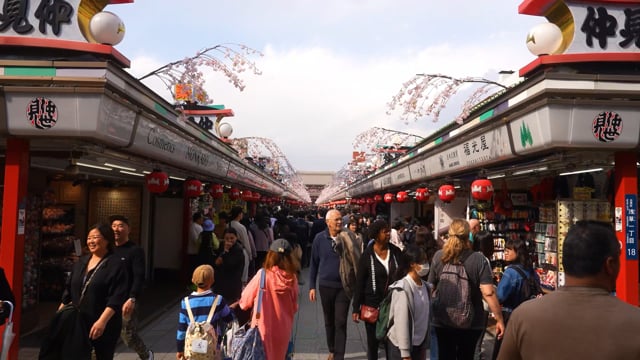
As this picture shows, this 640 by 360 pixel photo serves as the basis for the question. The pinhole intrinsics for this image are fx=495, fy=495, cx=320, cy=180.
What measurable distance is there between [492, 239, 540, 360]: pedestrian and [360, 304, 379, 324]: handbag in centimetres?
132

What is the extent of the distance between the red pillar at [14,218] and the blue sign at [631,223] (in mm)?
7209

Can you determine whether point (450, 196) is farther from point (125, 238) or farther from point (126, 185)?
point (126, 185)

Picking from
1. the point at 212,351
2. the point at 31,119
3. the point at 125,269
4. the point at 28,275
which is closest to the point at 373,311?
the point at 212,351

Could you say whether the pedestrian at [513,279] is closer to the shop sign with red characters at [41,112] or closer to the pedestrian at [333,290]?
the pedestrian at [333,290]

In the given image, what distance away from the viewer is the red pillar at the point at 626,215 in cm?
584

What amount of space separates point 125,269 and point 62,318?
0.70 metres

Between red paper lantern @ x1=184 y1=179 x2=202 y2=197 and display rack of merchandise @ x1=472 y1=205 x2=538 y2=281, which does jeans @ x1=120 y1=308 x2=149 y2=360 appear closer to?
red paper lantern @ x1=184 y1=179 x2=202 y2=197

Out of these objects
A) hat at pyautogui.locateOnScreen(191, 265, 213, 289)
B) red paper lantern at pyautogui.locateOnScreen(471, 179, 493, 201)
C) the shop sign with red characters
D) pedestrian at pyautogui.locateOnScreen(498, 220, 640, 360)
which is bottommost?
hat at pyautogui.locateOnScreen(191, 265, 213, 289)

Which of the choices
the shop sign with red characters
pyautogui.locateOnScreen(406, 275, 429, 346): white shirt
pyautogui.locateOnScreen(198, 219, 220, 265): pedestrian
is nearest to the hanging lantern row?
pyautogui.locateOnScreen(406, 275, 429, 346): white shirt

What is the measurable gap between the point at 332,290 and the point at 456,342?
1.86 m

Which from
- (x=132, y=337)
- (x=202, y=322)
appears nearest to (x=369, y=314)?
(x=202, y=322)

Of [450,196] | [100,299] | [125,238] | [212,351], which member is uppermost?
[450,196]

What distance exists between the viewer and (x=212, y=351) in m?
4.31

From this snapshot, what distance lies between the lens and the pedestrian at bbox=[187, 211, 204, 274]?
1175 centimetres
